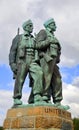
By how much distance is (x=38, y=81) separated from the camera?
1334cm

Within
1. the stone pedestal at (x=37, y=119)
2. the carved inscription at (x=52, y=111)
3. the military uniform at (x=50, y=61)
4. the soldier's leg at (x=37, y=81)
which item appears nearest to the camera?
the stone pedestal at (x=37, y=119)

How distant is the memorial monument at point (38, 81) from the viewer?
504 inches

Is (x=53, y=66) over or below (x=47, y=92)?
over

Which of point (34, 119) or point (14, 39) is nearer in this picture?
point (34, 119)

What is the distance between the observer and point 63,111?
13.4m

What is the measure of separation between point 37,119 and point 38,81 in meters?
1.33

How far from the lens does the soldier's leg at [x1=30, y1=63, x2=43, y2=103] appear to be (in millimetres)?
13280

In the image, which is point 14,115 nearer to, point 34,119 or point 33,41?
point 34,119

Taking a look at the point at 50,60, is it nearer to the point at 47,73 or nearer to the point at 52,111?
the point at 47,73

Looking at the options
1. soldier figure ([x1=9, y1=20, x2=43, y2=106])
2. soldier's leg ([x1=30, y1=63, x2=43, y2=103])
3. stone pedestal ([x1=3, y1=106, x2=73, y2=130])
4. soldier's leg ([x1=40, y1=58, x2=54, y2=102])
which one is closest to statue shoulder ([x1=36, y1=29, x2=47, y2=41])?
soldier figure ([x1=9, y1=20, x2=43, y2=106])

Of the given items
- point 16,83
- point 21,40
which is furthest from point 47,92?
point 21,40

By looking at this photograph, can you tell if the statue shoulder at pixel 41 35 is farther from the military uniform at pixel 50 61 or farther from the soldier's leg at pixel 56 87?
the soldier's leg at pixel 56 87

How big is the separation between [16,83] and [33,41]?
155 centimetres

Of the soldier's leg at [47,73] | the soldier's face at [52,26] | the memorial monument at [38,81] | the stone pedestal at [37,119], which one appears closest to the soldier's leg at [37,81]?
the memorial monument at [38,81]
